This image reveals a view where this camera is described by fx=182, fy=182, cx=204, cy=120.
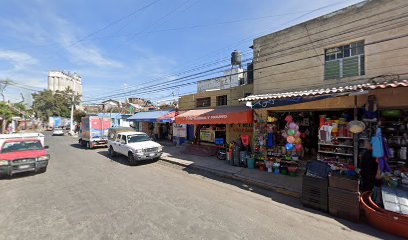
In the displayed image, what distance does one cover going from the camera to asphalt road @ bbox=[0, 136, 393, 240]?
3.92m

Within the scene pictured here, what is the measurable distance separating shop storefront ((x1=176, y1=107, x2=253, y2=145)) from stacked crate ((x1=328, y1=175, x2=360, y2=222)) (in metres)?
5.03

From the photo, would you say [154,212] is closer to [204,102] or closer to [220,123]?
[220,123]

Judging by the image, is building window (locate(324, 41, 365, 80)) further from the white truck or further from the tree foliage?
the tree foliage

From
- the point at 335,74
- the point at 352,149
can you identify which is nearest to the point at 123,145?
the point at 352,149

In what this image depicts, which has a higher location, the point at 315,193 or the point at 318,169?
the point at 318,169

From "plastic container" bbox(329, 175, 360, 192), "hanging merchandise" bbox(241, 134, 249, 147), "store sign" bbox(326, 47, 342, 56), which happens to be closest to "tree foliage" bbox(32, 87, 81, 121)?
"hanging merchandise" bbox(241, 134, 249, 147)

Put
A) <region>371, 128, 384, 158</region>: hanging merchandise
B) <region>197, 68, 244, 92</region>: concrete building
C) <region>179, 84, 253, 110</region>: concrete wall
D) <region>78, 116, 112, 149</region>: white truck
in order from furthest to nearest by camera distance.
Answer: <region>78, 116, 112, 149</region>: white truck → <region>197, 68, 244, 92</region>: concrete building → <region>179, 84, 253, 110</region>: concrete wall → <region>371, 128, 384, 158</region>: hanging merchandise

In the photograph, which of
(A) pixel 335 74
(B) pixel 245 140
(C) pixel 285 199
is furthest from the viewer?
(B) pixel 245 140

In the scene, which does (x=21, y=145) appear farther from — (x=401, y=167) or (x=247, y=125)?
(x=401, y=167)

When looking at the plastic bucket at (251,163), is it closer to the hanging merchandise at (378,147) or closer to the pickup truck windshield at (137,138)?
the hanging merchandise at (378,147)

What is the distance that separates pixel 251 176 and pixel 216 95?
746 cm

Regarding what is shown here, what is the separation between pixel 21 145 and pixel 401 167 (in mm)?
15760

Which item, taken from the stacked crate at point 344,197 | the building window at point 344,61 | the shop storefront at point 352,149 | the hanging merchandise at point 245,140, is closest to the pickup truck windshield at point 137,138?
the hanging merchandise at point 245,140

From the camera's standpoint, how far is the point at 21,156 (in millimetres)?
8023
